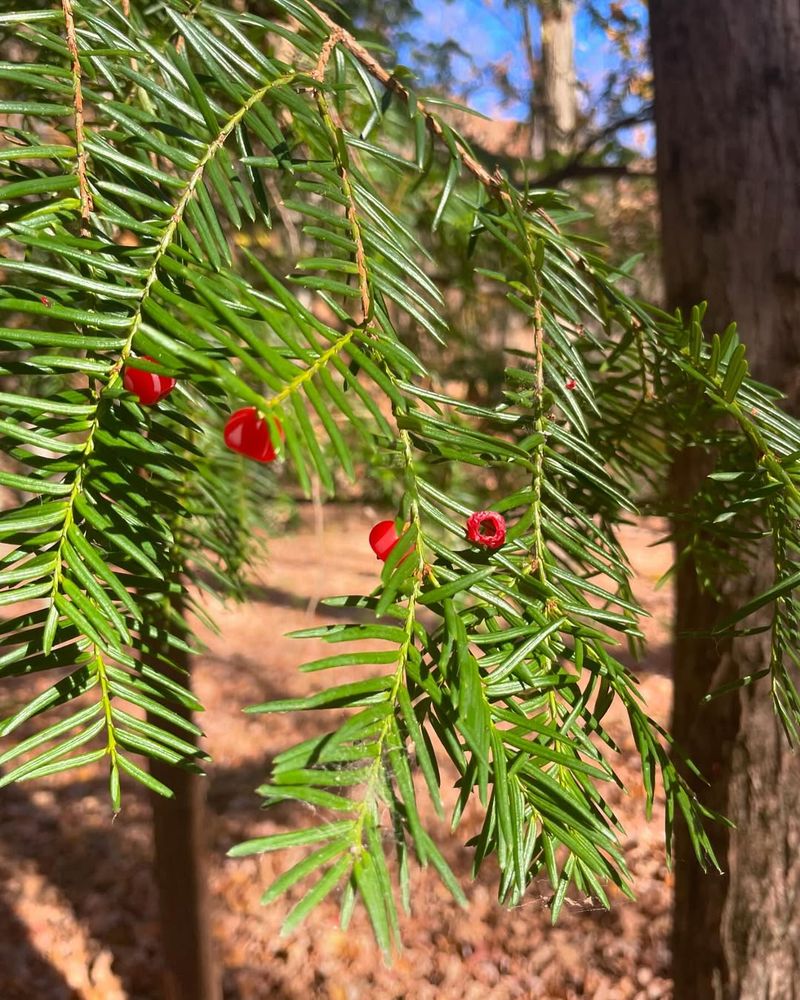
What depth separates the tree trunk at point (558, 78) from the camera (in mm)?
2096

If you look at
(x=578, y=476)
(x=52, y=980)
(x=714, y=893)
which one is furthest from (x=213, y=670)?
(x=578, y=476)

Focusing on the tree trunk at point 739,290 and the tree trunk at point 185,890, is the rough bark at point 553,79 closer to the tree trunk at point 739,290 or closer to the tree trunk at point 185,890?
the tree trunk at point 739,290

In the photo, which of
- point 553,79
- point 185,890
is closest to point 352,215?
point 185,890

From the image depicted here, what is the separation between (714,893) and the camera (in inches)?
40.9

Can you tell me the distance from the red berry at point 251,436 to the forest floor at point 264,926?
3.61 feet

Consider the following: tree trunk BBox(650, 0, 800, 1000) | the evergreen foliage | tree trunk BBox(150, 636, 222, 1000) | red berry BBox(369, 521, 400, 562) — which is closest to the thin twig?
the evergreen foliage

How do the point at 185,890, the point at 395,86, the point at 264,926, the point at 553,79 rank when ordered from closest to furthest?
the point at 395,86, the point at 185,890, the point at 264,926, the point at 553,79

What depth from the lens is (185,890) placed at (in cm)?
138

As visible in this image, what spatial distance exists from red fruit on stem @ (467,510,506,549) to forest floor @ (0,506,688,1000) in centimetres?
106

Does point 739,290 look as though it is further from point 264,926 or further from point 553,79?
point 553,79

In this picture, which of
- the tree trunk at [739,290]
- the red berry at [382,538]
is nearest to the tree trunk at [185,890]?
the tree trunk at [739,290]

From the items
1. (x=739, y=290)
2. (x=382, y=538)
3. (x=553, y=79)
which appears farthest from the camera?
(x=553, y=79)

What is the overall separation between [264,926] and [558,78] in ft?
11.5

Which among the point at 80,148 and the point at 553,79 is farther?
the point at 553,79
